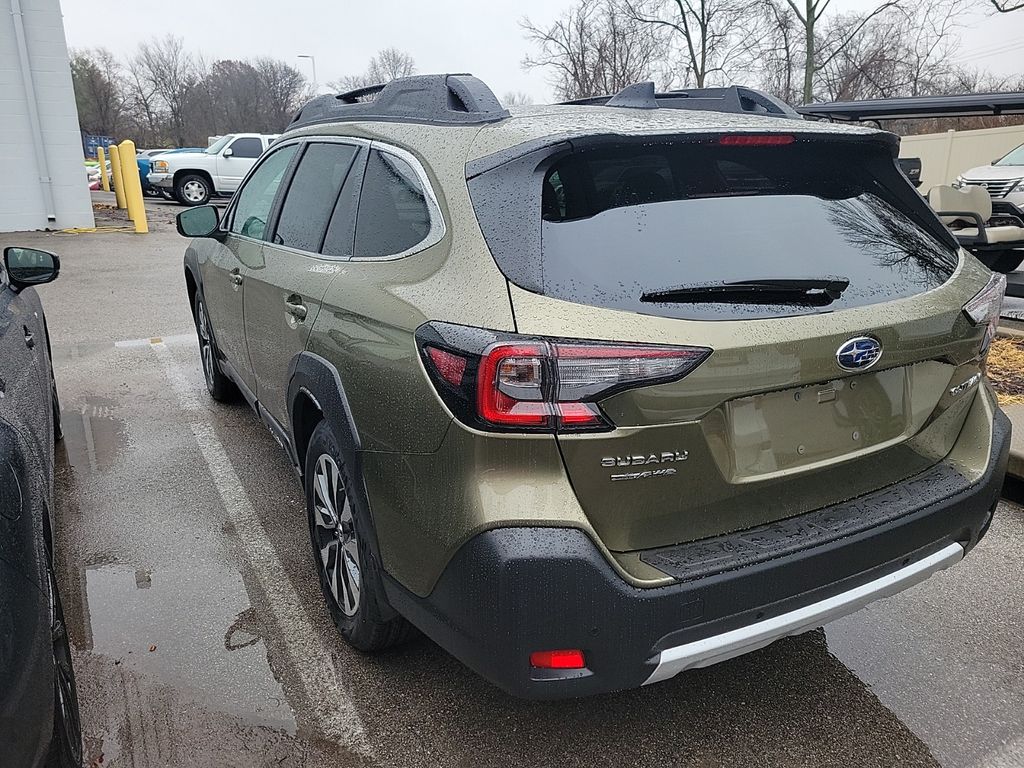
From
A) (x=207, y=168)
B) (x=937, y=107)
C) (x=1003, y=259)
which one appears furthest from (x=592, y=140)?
(x=207, y=168)

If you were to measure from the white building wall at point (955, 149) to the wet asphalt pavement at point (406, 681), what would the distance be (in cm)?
2406

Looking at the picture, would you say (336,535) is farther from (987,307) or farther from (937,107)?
(937,107)

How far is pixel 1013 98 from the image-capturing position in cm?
472

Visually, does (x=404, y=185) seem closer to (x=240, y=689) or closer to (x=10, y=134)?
(x=240, y=689)

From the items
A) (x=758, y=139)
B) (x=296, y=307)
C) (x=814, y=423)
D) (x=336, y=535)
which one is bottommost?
(x=336, y=535)

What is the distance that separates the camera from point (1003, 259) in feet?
24.8

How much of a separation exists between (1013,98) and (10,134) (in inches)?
595

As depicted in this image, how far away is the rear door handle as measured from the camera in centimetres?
279

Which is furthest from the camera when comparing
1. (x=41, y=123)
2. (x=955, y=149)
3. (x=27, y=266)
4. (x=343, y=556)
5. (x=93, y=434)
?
(x=955, y=149)

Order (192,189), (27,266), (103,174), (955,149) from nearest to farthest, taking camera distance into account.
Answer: (27,266) < (192,189) < (955,149) < (103,174)

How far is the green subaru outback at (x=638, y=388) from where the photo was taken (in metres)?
1.77

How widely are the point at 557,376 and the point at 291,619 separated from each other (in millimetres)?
1780

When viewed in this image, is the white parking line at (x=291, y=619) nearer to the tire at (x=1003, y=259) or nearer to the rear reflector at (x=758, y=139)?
the rear reflector at (x=758, y=139)

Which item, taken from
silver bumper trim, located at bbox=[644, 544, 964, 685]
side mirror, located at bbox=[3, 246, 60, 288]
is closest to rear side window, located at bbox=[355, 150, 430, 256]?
silver bumper trim, located at bbox=[644, 544, 964, 685]
